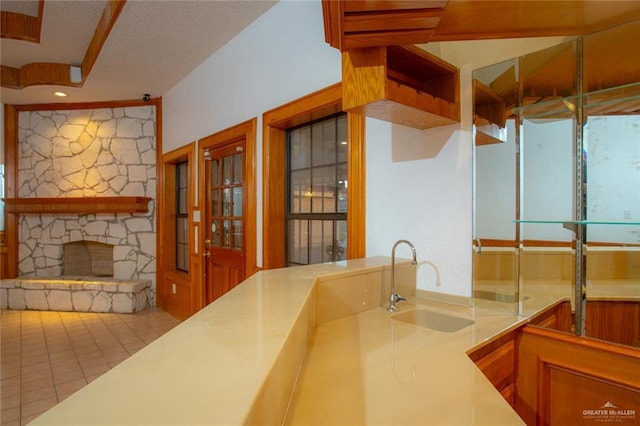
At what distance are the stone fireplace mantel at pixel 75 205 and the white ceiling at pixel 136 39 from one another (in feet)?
4.78

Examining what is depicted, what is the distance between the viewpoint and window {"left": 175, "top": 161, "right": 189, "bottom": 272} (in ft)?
15.4

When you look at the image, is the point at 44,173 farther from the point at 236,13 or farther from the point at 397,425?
the point at 397,425

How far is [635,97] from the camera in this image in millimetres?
1584

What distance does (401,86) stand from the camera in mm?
1397

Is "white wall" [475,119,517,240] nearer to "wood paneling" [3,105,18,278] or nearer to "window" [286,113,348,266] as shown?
"window" [286,113,348,266]

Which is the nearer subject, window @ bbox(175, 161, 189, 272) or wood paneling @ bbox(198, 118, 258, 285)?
wood paneling @ bbox(198, 118, 258, 285)

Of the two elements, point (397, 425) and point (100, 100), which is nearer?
point (397, 425)

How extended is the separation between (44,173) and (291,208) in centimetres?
459

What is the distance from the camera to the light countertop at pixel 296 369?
485 mm

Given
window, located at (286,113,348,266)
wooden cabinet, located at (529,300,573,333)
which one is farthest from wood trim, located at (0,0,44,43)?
wooden cabinet, located at (529,300,573,333)

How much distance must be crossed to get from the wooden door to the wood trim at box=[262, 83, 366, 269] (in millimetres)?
465

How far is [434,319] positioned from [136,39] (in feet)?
11.4

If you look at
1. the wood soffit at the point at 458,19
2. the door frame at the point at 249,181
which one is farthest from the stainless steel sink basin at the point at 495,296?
the door frame at the point at 249,181


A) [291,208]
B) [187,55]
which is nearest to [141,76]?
[187,55]
